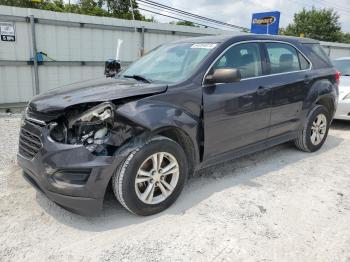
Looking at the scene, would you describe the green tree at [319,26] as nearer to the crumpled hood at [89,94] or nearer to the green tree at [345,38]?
the green tree at [345,38]

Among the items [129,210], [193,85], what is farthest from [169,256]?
[193,85]

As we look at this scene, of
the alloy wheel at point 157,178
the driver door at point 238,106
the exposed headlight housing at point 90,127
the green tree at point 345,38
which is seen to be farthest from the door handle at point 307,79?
the green tree at point 345,38

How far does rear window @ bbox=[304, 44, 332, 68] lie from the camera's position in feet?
16.4

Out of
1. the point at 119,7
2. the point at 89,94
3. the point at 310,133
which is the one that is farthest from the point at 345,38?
the point at 89,94

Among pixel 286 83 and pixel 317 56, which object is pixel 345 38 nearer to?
pixel 317 56

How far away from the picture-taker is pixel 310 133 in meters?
5.03

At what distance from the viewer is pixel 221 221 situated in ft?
10.1

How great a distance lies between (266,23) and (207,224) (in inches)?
474

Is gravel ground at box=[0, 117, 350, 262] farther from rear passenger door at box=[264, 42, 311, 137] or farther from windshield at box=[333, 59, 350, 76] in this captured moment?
windshield at box=[333, 59, 350, 76]

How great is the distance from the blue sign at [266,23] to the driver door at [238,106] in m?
9.84

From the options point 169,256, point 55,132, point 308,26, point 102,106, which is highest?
point 308,26

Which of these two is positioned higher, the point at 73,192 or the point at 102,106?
the point at 102,106

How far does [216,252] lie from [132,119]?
1313 millimetres

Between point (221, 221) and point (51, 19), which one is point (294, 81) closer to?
point (221, 221)
